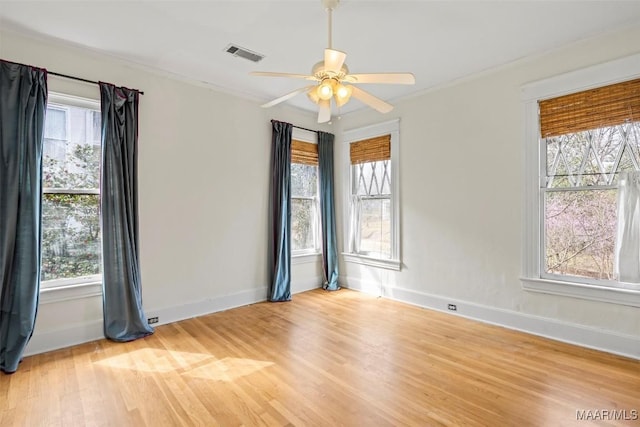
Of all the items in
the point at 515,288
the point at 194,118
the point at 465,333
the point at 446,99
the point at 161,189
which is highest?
the point at 446,99

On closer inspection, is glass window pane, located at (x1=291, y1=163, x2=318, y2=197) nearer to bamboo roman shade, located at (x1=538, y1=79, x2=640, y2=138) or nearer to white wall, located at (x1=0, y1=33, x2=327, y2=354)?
white wall, located at (x1=0, y1=33, x2=327, y2=354)

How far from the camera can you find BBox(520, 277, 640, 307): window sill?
9.06ft

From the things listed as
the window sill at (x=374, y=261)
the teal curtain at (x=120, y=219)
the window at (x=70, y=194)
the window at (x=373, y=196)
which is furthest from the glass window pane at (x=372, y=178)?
the window at (x=70, y=194)

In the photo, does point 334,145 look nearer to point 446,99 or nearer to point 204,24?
point 446,99

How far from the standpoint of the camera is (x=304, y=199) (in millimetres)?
5078

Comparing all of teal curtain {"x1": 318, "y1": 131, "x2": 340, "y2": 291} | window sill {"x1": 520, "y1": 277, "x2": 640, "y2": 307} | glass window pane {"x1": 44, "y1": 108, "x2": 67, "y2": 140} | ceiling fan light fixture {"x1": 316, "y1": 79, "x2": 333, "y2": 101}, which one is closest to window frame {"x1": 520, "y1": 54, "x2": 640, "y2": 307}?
window sill {"x1": 520, "y1": 277, "x2": 640, "y2": 307}

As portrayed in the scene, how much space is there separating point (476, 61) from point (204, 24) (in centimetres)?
267

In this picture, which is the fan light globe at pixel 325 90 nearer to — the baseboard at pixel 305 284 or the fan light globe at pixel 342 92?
the fan light globe at pixel 342 92

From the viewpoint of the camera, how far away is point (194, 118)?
3.84 meters

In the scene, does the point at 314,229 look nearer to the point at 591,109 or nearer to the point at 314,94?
the point at 314,94

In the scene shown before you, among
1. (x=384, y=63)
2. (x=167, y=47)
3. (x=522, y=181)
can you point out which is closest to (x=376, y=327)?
(x=522, y=181)

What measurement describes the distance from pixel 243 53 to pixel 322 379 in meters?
3.01

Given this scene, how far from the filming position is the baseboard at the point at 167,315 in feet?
9.53

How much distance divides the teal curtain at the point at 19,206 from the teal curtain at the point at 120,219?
49 cm
